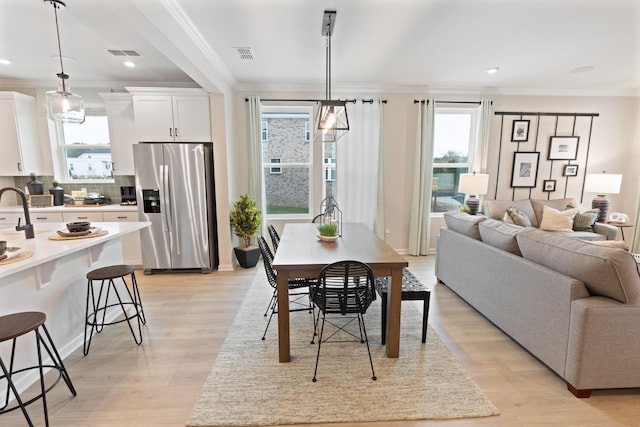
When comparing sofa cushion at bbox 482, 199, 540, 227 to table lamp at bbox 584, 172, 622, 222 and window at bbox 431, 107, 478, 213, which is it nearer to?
window at bbox 431, 107, 478, 213

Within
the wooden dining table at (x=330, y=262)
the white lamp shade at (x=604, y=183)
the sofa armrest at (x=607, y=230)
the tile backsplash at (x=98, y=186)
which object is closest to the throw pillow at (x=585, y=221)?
the sofa armrest at (x=607, y=230)

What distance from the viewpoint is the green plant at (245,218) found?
14.3ft

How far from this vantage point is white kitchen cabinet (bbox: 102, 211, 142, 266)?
168 inches

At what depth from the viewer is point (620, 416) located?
180 cm

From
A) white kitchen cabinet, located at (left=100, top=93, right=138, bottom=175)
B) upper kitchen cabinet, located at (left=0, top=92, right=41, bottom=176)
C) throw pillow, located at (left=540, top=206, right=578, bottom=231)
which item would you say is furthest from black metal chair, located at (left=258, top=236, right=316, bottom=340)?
upper kitchen cabinet, located at (left=0, top=92, right=41, bottom=176)

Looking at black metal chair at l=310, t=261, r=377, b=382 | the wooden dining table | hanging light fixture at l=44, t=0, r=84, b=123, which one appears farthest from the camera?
hanging light fixture at l=44, t=0, r=84, b=123

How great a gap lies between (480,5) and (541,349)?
2.69 m

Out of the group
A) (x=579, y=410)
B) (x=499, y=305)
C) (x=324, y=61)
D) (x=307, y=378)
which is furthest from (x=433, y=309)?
(x=324, y=61)

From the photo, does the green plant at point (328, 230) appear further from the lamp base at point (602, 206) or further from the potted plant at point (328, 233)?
the lamp base at point (602, 206)

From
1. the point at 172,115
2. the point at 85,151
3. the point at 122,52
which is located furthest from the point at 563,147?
the point at 85,151

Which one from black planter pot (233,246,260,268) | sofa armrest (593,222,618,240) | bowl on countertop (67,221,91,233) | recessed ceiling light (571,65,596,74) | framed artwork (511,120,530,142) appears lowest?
black planter pot (233,246,260,268)

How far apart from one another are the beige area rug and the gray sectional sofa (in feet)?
1.98

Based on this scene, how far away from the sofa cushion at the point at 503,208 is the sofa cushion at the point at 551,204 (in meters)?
0.07

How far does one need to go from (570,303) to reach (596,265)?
0.29 metres
